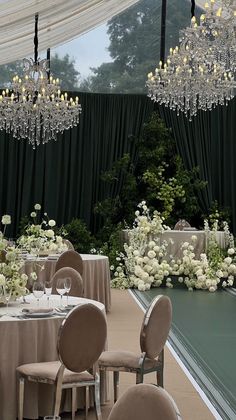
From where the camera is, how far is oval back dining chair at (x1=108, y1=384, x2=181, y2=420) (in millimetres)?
3057

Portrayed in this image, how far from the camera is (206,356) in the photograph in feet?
25.8

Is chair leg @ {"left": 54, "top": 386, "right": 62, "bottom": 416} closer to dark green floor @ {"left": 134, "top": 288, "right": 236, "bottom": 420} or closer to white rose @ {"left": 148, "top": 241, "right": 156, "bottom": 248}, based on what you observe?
dark green floor @ {"left": 134, "top": 288, "right": 236, "bottom": 420}

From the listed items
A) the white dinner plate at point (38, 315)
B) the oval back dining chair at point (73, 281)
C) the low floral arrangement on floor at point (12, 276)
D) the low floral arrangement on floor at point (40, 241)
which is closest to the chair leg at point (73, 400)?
the white dinner plate at point (38, 315)

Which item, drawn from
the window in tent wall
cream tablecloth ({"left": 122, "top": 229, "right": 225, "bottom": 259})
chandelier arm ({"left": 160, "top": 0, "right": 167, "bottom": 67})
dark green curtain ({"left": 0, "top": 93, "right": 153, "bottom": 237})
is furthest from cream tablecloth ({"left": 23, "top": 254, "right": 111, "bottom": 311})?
the window in tent wall

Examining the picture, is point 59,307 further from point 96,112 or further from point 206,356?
point 96,112

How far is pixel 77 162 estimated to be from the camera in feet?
57.3

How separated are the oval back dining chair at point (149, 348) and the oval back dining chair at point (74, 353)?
331mm

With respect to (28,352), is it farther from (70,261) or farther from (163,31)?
(163,31)

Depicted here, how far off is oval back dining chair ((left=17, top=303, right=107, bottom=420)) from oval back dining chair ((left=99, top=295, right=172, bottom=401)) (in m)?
0.33

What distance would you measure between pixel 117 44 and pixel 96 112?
170cm

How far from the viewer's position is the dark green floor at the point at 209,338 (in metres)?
6.50

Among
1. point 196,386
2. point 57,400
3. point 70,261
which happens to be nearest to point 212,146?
point 70,261

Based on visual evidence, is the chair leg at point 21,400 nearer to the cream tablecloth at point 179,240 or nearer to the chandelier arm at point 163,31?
the cream tablecloth at point 179,240

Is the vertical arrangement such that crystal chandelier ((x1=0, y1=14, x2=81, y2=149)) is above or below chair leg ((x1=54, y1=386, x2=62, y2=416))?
above
